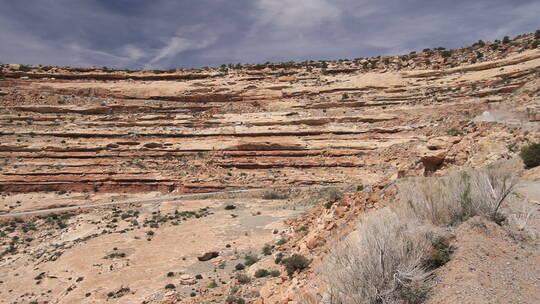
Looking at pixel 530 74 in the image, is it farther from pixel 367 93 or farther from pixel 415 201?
pixel 415 201

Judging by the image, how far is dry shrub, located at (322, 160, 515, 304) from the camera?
3.74 metres

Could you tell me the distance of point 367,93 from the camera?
31250 millimetres

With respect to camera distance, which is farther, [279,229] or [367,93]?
[367,93]

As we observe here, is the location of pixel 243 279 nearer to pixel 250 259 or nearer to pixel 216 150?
pixel 250 259

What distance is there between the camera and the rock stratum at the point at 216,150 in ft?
37.0

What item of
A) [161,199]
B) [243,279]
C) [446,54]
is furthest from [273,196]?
[446,54]

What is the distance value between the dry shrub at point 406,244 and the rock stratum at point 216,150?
1744 millimetres

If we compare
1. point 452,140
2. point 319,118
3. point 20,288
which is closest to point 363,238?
point 452,140

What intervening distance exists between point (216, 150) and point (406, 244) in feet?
84.9

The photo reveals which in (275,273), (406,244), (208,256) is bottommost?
(208,256)

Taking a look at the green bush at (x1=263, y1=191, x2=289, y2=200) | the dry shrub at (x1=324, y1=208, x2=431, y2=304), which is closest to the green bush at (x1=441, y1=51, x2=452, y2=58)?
the green bush at (x1=263, y1=191, x2=289, y2=200)

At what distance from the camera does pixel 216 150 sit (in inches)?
1147

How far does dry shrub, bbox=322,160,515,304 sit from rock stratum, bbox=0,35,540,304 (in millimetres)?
1744

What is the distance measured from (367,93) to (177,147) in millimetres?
18566
